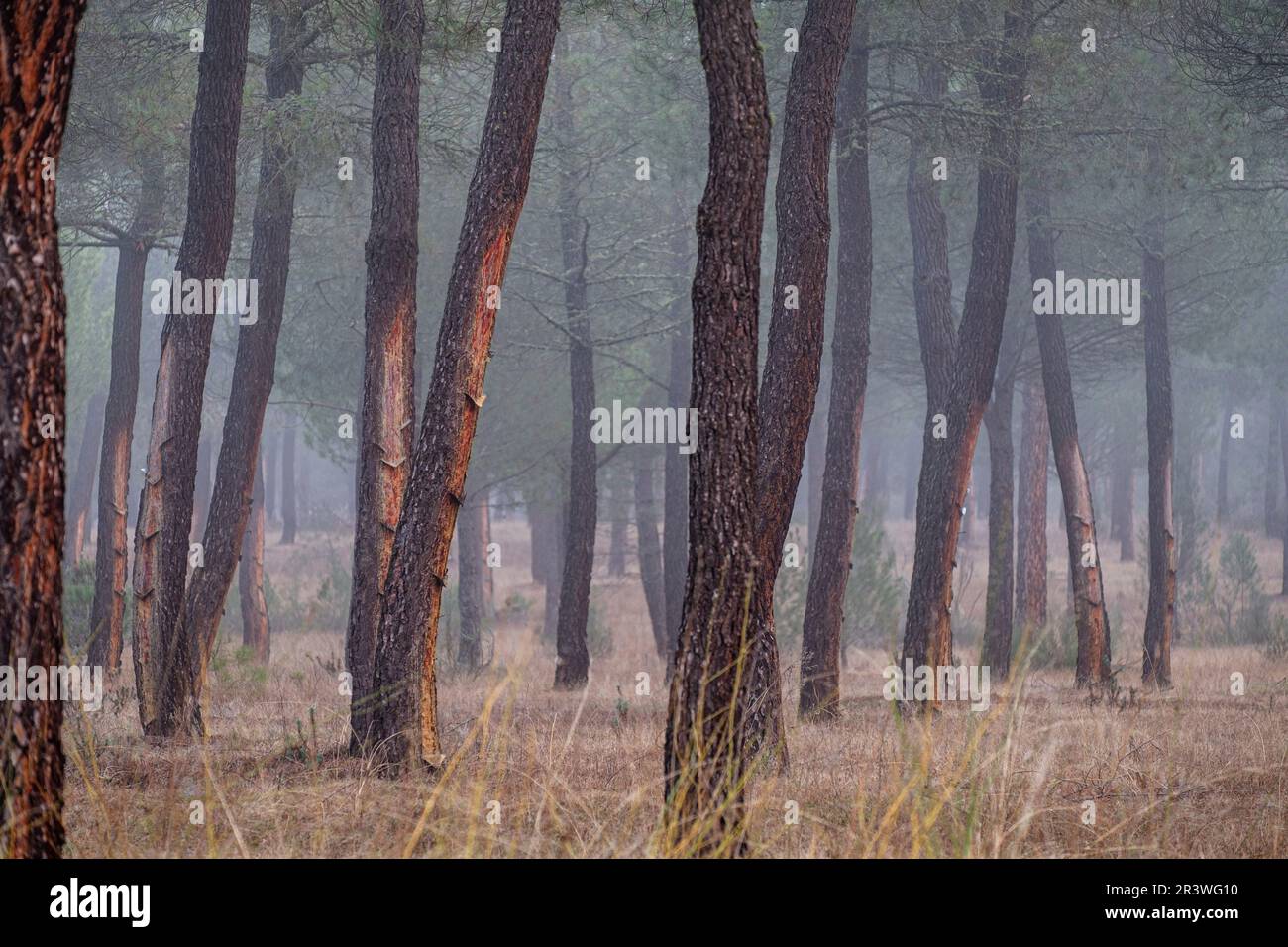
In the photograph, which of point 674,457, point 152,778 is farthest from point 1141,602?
point 152,778

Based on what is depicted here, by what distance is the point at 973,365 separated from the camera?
1283cm

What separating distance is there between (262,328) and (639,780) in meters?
7.06

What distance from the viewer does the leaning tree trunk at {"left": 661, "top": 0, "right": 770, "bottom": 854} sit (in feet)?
18.0

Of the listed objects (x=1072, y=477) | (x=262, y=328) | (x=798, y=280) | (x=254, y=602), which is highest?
(x=262, y=328)

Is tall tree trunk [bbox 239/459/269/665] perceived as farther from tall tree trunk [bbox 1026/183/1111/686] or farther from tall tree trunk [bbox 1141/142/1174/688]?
tall tree trunk [bbox 1141/142/1174/688]

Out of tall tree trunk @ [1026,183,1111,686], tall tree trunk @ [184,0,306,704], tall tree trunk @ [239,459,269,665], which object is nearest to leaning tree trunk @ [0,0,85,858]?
tall tree trunk @ [184,0,306,704]

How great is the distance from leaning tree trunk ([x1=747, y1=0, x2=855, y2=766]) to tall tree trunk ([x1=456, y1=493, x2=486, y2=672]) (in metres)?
11.0

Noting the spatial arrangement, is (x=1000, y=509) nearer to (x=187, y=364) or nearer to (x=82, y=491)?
Result: (x=187, y=364)

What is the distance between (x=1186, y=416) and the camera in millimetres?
41031

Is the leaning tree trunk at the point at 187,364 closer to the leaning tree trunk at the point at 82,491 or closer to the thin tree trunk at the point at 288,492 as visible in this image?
the leaning tree trunk at the point at 82,491

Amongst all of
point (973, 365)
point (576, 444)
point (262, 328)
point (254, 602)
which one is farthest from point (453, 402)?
point (254, 602)
